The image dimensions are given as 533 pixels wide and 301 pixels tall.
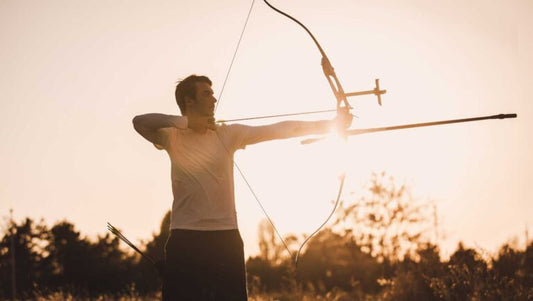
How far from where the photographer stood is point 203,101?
3412 mm

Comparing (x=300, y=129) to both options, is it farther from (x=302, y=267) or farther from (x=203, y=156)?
(x=302, y=267)

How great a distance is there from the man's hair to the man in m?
0.12

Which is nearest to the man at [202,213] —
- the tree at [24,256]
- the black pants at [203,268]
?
the black pants at [203,268]

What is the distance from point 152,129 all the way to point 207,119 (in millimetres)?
366

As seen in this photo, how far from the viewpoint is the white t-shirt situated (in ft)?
10.2

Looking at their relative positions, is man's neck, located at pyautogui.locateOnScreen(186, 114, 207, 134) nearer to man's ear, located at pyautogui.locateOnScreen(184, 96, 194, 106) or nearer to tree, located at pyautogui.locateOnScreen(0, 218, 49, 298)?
man's ear, located at pyautogui.locateOnScreen(184, 96, 194, 106)

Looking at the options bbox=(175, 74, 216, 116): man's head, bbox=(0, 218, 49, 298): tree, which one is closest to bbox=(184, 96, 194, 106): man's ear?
bbox=(175, 74, 216, 116): man's head

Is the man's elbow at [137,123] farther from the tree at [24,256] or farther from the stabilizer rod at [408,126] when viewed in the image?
the tree at [24,256]

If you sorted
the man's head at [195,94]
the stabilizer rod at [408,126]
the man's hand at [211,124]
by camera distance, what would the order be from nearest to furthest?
the stabilizer rod at [408,126] → the man's hand at [211,124] → the man's head at [195,94]

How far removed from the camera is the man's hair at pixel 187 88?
11.4 feet

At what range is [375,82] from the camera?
3.58 m

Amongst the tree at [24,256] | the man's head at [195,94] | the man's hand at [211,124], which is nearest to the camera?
the man's hand at [211,124]

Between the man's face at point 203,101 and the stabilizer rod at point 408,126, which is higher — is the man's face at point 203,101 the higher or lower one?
the higher one

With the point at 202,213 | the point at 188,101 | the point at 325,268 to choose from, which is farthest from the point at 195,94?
the point at 325,268
